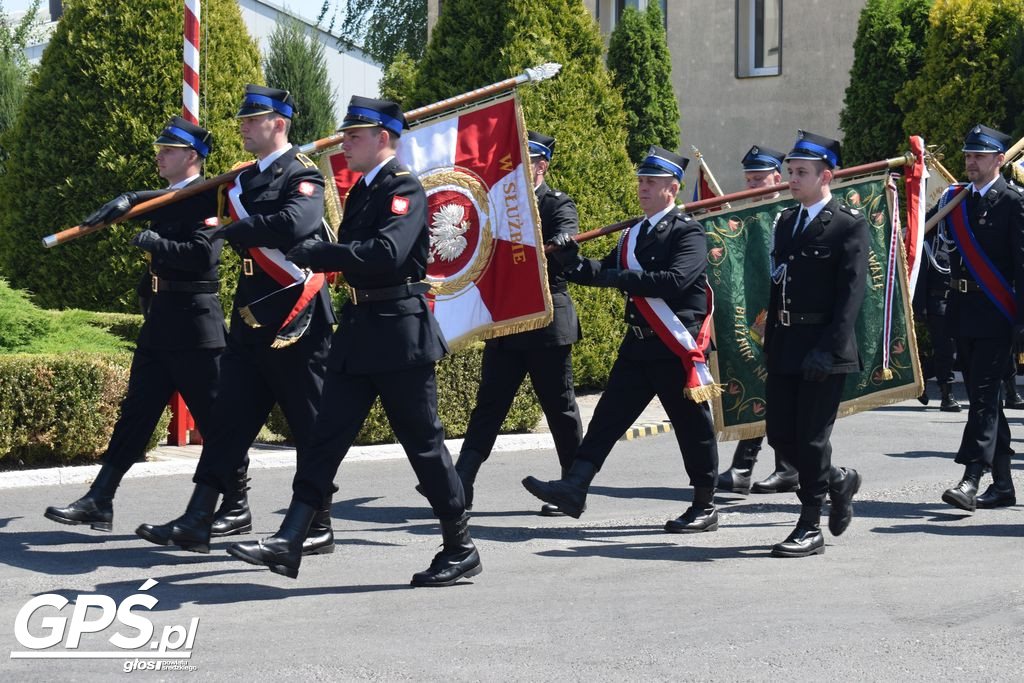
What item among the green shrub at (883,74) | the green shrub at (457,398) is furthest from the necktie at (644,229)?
the green shrub at (883,74)

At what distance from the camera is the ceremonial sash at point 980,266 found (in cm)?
786

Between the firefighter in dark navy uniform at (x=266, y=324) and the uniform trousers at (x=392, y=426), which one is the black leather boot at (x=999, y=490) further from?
the firefighter in dark navy uniform at (x=266, y=324)

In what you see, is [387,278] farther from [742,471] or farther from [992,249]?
[992,249]

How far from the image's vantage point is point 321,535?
6.80 m

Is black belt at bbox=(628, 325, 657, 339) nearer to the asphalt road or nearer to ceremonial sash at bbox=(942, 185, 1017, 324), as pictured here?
the asphalt road

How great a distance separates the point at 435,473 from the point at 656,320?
5.74 ft

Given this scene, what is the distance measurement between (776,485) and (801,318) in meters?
2.22

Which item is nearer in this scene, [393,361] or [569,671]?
[569,671]

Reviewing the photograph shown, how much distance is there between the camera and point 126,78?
1238cm

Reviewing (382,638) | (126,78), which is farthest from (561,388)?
(126,78)

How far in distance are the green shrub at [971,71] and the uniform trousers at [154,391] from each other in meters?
11.3

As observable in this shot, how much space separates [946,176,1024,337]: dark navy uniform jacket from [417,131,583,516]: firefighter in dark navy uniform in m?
2.09

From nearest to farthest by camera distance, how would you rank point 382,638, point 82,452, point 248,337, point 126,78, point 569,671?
point 569,671 → point 382,638 → point 248,337 → point 82,452 → point 126,78

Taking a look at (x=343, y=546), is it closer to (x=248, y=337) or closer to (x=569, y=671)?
(x=248, y=337)
